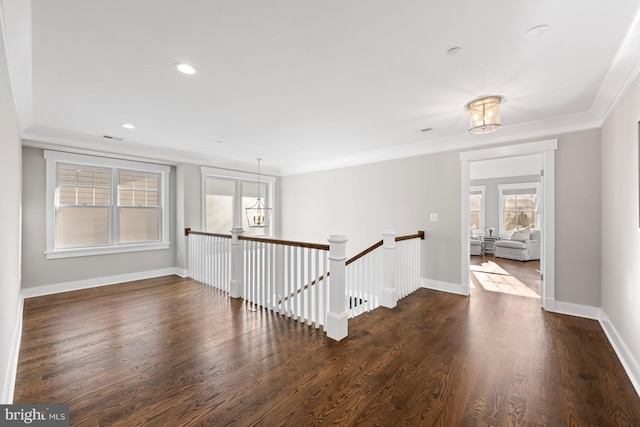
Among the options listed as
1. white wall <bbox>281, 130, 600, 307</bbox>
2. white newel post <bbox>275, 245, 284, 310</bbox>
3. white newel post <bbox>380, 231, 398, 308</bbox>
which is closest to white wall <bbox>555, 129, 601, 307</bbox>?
white wall <bbox>281, 130, 600, 307</bbox>

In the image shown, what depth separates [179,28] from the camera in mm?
1748

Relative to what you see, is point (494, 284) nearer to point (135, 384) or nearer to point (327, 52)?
point (327, 52)

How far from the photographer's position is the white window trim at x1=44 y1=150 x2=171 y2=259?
419 cm

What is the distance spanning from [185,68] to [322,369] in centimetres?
267

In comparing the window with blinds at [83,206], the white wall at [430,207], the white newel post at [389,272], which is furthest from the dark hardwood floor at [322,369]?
the window with blinds at [83,206]

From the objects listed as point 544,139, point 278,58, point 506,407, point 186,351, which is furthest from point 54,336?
point 544,139

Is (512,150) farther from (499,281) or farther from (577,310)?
(499,281)

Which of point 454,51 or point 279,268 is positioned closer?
point 454,51

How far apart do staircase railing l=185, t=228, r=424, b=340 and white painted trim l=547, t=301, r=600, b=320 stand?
176cm

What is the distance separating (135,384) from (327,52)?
2.82m

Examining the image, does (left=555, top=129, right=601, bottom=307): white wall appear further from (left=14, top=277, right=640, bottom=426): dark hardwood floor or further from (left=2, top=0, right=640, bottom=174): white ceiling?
(left=14, top=277, right=640, bottom=426): dark hardwood floor

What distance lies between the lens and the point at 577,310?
3.32m

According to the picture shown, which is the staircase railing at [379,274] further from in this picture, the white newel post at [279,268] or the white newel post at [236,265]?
the white newel post at [236,265]

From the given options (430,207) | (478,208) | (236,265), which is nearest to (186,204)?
(236,265)
